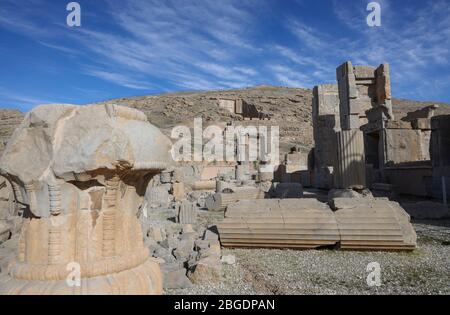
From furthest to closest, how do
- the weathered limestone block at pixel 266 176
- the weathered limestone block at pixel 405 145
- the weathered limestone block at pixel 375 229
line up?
the weathered limestone block at pixel 266 176
the weathered limestone block at pixel 405 145
the weathered limestone block at pixel 375 229

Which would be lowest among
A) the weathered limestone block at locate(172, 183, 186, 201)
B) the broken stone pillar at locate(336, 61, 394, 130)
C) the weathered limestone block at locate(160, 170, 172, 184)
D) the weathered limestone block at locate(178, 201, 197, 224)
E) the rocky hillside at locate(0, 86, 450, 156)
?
the weathered limestone block at locate(178, 201, 197, 224)

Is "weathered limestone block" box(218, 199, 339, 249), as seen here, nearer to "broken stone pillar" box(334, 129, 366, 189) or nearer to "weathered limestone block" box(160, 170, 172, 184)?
"broken stone pillar" box(334, 129, 366, 189)

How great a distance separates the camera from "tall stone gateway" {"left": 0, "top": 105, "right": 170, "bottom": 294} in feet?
7.43

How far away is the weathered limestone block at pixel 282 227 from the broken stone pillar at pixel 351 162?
335 centimetres

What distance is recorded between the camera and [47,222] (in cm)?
234

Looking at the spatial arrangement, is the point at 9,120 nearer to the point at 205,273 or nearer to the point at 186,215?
the point at 186,215

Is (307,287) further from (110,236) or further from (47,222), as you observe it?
(47,222)

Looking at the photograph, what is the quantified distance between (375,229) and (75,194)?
15.1ft

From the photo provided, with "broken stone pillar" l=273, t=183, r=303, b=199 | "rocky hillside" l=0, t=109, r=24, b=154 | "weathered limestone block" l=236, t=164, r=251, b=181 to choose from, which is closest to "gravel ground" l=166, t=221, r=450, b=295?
"broken stone pillar" l=273, t=183, r=303, b=199

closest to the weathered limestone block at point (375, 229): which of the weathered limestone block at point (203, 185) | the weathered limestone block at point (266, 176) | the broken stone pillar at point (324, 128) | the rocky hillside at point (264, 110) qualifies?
the broken stone pillar at point (324, 128)

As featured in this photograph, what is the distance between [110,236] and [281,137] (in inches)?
1402

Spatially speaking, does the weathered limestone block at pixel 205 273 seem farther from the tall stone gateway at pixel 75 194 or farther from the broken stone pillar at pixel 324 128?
the broken stone pillar at pixel 324 128

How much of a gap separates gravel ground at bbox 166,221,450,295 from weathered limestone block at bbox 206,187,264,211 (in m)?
5.09

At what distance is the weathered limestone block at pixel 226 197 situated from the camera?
10.7 metres
